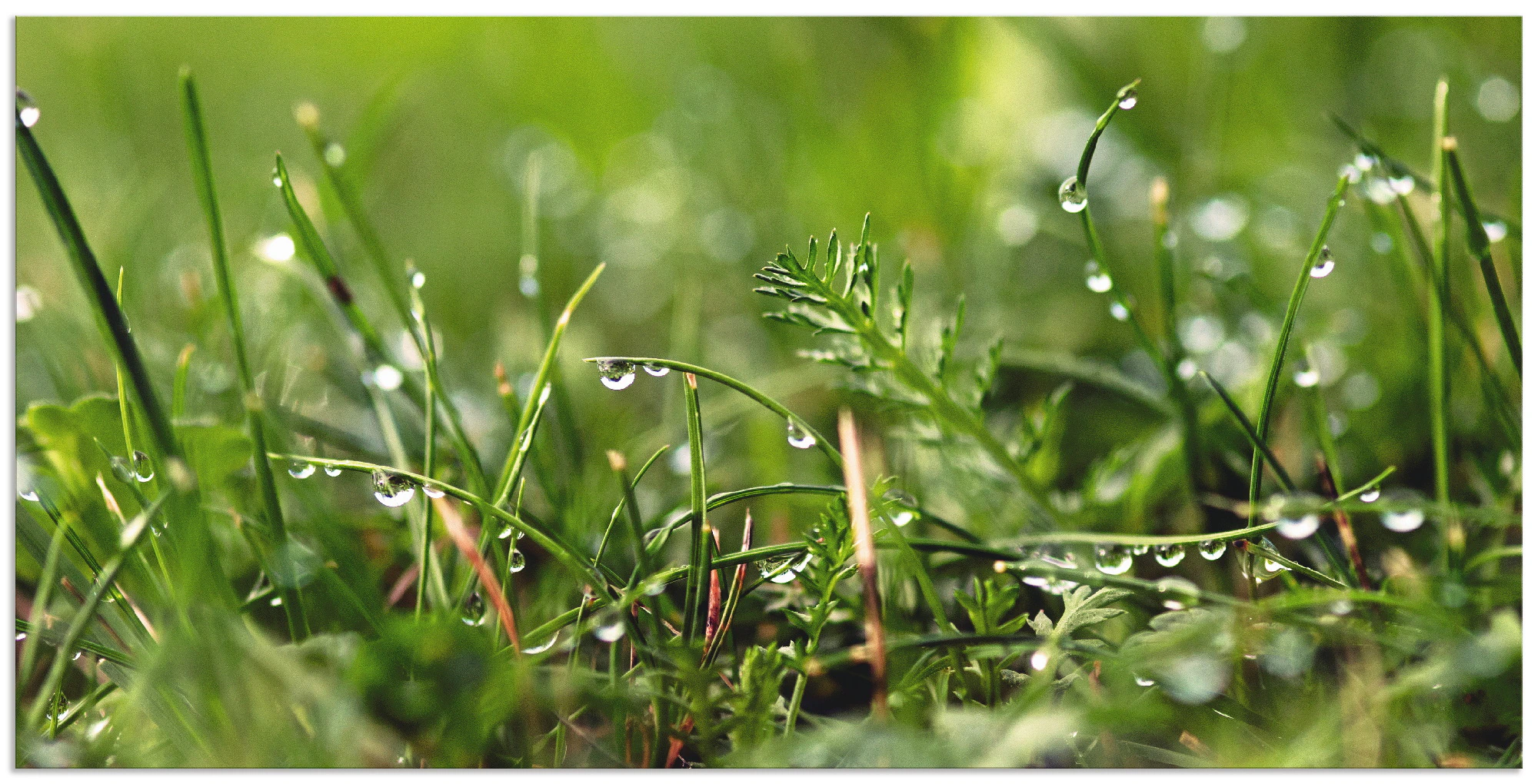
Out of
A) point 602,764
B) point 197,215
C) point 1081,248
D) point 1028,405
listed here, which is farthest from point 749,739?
point 197,215

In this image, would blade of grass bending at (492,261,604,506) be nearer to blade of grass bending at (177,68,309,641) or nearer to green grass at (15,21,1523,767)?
green grass at (15,21,1523,767)

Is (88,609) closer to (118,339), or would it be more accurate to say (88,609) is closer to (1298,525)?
(118,339)

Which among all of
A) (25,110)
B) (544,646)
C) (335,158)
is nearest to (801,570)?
(544,646)

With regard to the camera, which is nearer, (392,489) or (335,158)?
(392,489)

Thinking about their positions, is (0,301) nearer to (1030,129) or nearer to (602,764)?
(602,764)

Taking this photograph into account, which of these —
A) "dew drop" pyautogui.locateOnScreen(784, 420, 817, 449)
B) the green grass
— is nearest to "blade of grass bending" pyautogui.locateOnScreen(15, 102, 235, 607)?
the green grass
